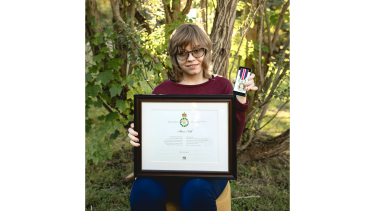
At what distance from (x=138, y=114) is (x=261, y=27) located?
81.2 inches

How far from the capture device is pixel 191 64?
1.66 meters

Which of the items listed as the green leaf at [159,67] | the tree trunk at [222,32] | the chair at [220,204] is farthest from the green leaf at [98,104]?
the chair at [220,204]

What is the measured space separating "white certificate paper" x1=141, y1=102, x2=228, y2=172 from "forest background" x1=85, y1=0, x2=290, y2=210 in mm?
932

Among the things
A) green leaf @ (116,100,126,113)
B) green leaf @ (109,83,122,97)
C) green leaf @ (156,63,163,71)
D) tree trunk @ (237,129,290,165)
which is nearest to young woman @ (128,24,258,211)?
green leaf @ (156,63,163,71)

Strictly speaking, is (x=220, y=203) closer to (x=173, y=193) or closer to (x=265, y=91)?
(x=173, y=193)

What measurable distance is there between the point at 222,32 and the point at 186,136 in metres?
1.14

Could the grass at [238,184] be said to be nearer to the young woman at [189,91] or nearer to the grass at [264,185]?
the grass at [264,185]

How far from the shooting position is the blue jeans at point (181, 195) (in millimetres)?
1402

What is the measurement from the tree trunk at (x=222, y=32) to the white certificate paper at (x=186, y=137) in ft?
3.04

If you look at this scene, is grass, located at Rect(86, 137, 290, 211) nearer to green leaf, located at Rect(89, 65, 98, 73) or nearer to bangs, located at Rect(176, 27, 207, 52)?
green leaf, located at Rect(89, 65, 98, 73)

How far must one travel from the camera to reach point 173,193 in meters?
1.58

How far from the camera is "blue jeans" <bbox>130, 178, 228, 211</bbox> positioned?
1.40m

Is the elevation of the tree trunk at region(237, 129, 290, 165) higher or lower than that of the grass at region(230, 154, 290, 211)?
higher

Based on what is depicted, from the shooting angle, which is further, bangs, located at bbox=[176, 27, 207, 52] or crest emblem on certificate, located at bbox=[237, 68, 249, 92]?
bangs, located at bbox=[176, 27, 207, 52]
